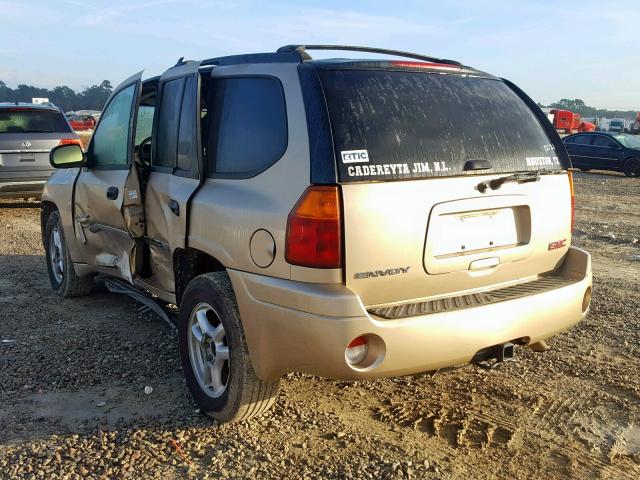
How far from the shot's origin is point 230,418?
3.41 metres

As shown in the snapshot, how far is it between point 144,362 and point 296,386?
113cm

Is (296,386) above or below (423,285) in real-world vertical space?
below

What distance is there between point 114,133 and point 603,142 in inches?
773

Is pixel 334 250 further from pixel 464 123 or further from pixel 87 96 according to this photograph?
pixel 87 96

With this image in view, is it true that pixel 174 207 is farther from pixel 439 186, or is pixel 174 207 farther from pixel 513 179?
pixel 513 179

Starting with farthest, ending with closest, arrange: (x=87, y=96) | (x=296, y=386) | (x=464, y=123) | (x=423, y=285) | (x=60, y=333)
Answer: (x=87, y=96)
(x=60, y=333)
(x=296, y=386)
(x=464, y=123)
(x=423, y=285)

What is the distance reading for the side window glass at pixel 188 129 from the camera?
12.3 feet

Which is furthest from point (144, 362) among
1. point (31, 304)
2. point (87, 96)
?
point (87, 96)

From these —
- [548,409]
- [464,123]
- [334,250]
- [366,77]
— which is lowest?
[548,409]

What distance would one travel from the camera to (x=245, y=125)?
342 cm

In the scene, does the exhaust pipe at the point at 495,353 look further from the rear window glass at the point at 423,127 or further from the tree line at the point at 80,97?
the tree line at the point at 80,97

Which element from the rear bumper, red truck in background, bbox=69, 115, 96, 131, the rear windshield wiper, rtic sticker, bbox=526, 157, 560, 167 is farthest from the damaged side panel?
red truck in background, bbox=69, 115, 96, 131

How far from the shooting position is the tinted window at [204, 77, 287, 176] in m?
3.19

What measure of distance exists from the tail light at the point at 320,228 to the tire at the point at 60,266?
350 cm
